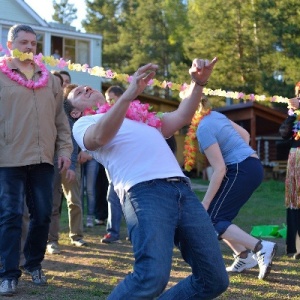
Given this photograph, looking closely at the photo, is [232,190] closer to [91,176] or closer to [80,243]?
[80,243]

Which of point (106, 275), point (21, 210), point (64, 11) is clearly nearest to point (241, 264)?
point (106, 275)

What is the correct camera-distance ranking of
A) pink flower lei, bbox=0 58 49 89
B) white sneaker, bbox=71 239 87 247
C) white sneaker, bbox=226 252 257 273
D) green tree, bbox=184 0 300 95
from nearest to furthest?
pink flower lei, bbox=0 58 49 89 → white sneaker, bbox=226 252 257 273 → white sneaker, bbox=71 239 87 247 → green tree, bbox=184 0 300 95

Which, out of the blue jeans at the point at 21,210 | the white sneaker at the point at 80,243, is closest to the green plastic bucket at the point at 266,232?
the white sneaker at the point at 80,243

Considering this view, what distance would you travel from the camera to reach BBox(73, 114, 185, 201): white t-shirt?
3402mm

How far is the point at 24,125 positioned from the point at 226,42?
30.7m

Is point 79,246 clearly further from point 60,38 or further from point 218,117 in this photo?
point 60,38

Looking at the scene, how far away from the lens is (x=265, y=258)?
18.2 feet

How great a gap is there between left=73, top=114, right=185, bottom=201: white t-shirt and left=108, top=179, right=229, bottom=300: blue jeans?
60 mm

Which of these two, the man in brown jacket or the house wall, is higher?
the house wall

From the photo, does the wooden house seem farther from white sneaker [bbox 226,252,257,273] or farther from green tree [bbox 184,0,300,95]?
white sneaker [bbox 226,252,257,273]

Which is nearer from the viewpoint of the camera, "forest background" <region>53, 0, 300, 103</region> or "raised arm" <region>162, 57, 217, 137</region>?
"raised arm" <region>162, 57, 217, 137</region>

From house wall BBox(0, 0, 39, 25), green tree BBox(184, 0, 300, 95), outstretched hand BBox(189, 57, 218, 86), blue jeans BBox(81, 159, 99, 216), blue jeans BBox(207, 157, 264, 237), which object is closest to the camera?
outstretched hand BBox(189, 57, 218, 86)

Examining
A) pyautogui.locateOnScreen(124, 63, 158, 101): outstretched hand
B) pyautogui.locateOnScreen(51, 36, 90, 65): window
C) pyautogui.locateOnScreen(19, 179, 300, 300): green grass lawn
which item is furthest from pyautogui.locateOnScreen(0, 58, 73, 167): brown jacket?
pyautogui.locateOnScreen(51, 36, 90, 65): window

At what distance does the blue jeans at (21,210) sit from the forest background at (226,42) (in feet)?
82.1
